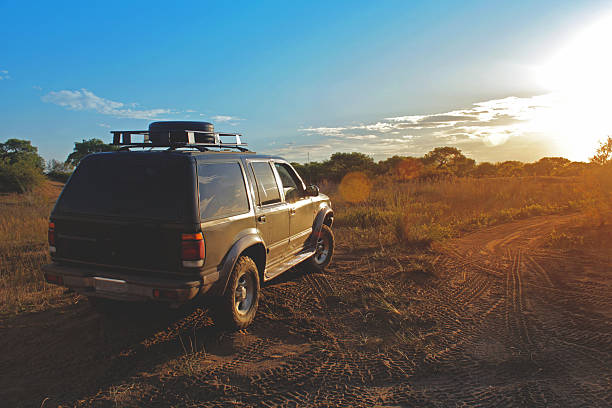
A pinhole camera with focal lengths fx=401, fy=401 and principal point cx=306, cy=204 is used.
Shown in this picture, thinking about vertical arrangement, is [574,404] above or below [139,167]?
below

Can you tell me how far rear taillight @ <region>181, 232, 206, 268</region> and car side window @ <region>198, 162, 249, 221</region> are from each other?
217 millimetres

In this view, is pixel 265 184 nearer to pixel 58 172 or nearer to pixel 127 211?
pixel 127 211

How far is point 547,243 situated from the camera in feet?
28.6

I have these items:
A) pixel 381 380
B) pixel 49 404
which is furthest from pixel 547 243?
pixel 49 404

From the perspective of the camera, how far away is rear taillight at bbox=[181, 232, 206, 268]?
3.64 m

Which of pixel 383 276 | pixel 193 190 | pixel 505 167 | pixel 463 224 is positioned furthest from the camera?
pixel 505 167

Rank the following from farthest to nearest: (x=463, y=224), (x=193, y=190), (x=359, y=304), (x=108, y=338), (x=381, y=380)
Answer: (x=463, y=224) < (x=359, y=304) < (x=108, y=338) < (x=193, y=190) < (x=381, y=380)

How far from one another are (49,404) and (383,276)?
475 cm

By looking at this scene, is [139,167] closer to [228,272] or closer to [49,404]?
[228,272]

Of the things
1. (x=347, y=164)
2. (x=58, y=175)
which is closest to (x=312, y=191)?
(x=58, y=175)

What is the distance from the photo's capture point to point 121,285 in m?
3.69

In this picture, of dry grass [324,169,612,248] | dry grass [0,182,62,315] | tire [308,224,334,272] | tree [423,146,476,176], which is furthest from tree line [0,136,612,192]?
tire [308,224,334,272]

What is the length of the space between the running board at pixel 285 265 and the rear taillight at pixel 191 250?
1.38 meters

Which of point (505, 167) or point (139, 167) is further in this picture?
point (505, 167)
